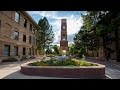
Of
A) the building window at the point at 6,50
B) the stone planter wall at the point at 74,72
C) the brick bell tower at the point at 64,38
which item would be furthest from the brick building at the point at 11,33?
the brick bell tower at the point at 64,38

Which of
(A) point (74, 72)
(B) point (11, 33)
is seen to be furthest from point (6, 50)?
(A) point (74, 72)

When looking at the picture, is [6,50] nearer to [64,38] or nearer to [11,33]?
[11,33]

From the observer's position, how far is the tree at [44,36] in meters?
47.9

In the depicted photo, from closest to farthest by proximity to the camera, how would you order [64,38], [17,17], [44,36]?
1. [17,17]
2. [44,36]
3. [64,38]

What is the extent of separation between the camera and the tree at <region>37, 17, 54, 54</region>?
157 feet

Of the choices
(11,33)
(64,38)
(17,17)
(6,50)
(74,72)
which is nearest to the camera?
(74,72)

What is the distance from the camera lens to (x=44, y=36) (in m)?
49.8

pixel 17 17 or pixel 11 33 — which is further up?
pixel 17 17

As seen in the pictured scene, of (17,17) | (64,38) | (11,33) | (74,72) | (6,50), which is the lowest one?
(74,72)

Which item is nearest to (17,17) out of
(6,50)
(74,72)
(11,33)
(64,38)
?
(11,33)

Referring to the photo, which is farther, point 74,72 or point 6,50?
point 6,50

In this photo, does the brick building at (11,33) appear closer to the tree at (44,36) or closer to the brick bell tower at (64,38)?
the tree at (44,36)
